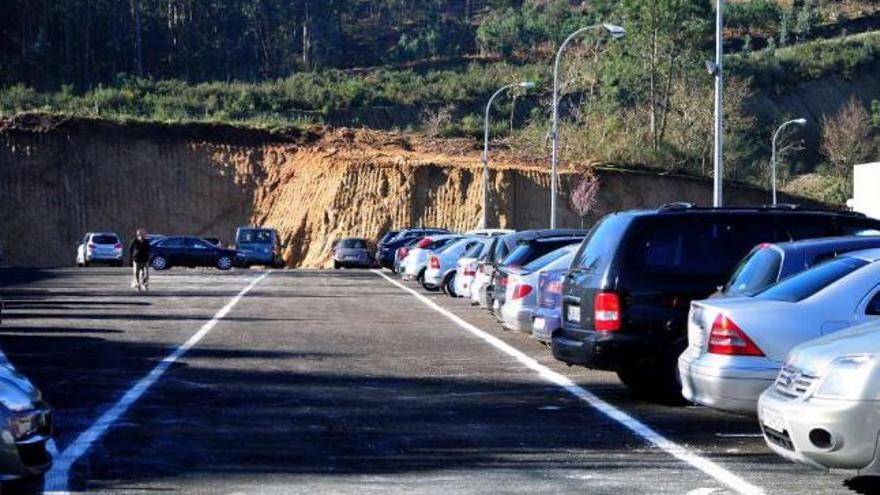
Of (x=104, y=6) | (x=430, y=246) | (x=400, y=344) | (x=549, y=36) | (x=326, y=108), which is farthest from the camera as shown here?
(x=549, y=36)

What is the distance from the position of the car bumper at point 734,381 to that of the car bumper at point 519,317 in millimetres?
8059

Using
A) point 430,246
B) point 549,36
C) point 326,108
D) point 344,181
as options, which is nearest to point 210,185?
point 344,181

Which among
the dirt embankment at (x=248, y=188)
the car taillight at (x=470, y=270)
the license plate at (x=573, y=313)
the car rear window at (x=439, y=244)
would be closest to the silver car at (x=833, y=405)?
the license plate at (x=573, y=313)

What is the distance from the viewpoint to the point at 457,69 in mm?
113500

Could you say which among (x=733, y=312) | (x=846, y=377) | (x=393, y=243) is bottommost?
(x=393, y=243)

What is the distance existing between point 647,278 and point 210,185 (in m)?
63.7

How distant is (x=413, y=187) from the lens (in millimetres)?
74000

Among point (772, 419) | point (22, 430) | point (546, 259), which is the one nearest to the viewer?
point (22, 430)

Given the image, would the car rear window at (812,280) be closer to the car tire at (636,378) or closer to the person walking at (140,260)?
the car tire at (636,378)

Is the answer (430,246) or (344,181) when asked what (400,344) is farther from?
(344,181)

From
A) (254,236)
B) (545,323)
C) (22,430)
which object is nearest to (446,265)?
(545,323)

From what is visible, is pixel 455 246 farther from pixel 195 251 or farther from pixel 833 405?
pixel 833 405

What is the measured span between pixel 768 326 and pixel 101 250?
5319 centimetres

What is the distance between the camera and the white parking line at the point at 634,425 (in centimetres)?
1038
